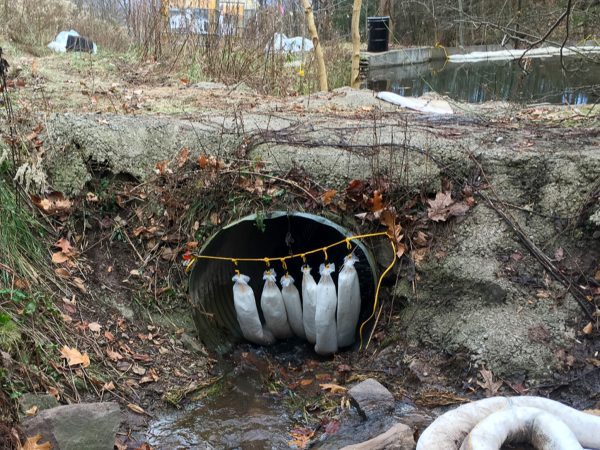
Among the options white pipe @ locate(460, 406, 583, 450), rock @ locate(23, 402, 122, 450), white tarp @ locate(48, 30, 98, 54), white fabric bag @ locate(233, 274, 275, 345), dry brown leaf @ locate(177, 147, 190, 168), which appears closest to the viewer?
white pipe @ locate(460, 406, 583, 450)

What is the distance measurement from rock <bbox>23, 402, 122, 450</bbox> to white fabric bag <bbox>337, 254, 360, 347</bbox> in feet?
6.48

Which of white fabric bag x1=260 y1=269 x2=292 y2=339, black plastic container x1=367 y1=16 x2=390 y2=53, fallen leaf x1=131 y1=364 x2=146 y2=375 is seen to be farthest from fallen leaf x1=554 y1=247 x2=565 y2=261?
black plastic container x1=367 y1=16 x2=390 y2=53

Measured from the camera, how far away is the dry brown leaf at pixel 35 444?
2.68 m

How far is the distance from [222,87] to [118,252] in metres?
4.42

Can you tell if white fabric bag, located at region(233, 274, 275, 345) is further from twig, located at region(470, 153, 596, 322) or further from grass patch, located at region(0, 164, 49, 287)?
twig, located at region(470, 153, 596, 322)

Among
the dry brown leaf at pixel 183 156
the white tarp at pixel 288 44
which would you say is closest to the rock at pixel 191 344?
the dry brown leaf at pixel 183 156

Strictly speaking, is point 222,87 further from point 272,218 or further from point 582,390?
point 582,390

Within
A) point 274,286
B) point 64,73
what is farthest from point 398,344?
point 64,73

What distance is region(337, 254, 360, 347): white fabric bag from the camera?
14.7 ft

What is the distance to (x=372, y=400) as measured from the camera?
3438 mm

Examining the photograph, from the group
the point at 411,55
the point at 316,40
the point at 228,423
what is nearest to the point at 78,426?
the point at 228,423

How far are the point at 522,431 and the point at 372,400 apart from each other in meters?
0.98

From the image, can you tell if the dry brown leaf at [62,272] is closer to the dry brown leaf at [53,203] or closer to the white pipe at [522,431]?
the dry brown leaf at [53,203]

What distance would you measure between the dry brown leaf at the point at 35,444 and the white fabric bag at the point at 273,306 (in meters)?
2.23
